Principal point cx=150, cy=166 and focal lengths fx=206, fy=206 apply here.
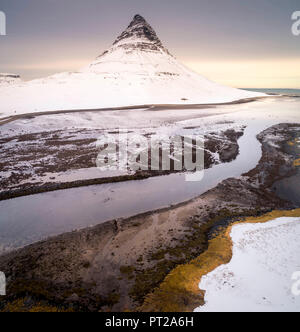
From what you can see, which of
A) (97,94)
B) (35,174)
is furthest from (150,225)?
(97,94)

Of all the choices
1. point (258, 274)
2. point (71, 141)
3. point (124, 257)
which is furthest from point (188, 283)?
point (71, 141)

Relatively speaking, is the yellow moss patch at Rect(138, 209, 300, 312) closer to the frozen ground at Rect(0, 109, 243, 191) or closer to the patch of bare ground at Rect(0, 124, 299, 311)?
the patch of bare ground at Rect(0, 124, 299, 311)

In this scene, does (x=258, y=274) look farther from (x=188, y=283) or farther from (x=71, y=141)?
(x=71, y=141)

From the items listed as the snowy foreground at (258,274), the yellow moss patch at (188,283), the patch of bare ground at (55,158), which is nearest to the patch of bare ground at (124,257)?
the yellow moss patch at (188,283)

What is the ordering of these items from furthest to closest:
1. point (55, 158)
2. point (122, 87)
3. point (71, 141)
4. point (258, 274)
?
point (122, 87)
point (71, 141)
point (55, 158)
point (258, 274)
